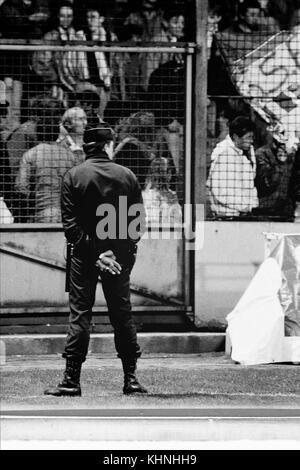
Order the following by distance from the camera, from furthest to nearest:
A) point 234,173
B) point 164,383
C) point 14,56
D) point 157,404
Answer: point 234,173
point 14,56
point 164,383
point 157,404

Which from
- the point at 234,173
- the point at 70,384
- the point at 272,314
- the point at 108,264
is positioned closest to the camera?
the point at 108,264

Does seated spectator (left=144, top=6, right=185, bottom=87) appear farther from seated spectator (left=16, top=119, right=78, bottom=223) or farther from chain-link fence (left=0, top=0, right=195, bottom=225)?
seated spectator (left=16, top=119, right=78, bottom=223)

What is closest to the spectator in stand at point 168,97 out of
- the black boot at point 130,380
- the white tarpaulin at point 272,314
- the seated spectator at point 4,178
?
the seated spectator at point 4,178

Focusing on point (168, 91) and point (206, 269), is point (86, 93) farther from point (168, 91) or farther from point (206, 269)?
point (206, 269)

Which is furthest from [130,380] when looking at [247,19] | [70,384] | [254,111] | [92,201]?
[247,19]

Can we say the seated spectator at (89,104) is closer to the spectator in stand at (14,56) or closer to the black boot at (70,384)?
the spectator in stand at (14,56)

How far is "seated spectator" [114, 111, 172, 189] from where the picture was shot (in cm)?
1254

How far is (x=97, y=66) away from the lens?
12.5 metres

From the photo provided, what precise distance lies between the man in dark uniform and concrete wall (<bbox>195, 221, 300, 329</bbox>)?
3.30m

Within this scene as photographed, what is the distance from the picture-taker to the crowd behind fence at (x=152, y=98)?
1236 centimetres

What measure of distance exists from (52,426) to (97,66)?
5.91 m

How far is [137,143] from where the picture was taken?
1258 centimetres

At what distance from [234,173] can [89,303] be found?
412cm
